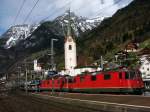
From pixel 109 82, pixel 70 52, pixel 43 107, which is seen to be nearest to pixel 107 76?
pixel 109 82

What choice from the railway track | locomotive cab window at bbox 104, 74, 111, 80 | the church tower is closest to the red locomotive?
locomotive cab window at bbox 104, 74, 111, 80

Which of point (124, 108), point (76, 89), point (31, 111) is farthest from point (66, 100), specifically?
point (76, 89)

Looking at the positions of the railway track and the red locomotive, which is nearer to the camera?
the railway track

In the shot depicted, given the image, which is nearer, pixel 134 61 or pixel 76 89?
pixel 76 89

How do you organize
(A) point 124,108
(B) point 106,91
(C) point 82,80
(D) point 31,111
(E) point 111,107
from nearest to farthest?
1. (A) point 124,108
2. (E) point 111,107
3. (D) point 31,111
4. (B) point 106,91
5. (C) point 82,80

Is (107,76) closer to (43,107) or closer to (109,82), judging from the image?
(109,82)

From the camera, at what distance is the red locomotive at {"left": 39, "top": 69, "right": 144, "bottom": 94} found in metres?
47.5

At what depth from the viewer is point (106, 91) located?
5253 cm

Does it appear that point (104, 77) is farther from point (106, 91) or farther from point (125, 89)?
point (125, 89)

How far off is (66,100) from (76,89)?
2221cm

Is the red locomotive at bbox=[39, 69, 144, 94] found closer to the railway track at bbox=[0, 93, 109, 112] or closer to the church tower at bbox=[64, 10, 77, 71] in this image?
the railway track at bbox=[0, 93, 109, 112]

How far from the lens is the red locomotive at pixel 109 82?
4747 centimetres

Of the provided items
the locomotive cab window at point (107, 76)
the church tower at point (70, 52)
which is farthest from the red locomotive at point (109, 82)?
the church tower at point (70, 52)

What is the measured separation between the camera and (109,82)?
51000 millimetres
